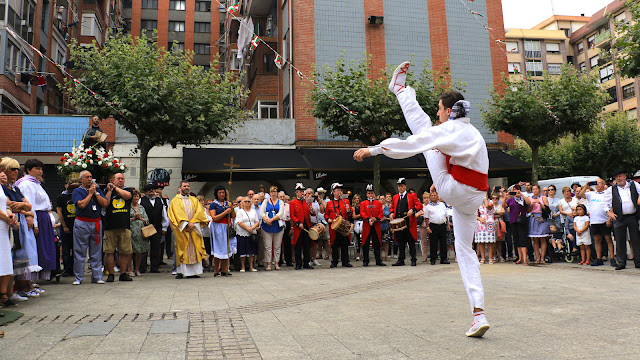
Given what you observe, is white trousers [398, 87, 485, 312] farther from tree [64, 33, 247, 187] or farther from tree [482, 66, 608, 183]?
tree [482, 66, 608, 183]

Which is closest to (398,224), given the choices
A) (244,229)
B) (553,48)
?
(244,229)

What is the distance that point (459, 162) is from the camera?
4.42m

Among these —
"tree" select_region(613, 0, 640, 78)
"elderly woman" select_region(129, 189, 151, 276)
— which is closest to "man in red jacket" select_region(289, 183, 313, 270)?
"elderly woman" select_region(129, 189, 151, 276)

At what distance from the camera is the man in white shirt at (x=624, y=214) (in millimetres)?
10312

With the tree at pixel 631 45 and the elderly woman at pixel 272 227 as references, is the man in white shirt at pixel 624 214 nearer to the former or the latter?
the tree at pixel 631 45

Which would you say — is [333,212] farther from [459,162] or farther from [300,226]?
[459,162]

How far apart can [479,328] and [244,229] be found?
27.6 feet

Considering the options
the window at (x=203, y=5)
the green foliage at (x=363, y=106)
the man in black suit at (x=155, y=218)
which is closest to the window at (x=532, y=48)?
the window at (x=203, y=5)

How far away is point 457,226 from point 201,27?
5735 cm

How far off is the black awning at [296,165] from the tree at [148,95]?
1857 mm

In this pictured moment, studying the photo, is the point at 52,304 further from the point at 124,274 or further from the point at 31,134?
the point at 31,134

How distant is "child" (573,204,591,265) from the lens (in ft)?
38.7

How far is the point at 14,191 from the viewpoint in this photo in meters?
6.97

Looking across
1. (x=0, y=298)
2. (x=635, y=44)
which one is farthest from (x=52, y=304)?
(x=635, y=44)
